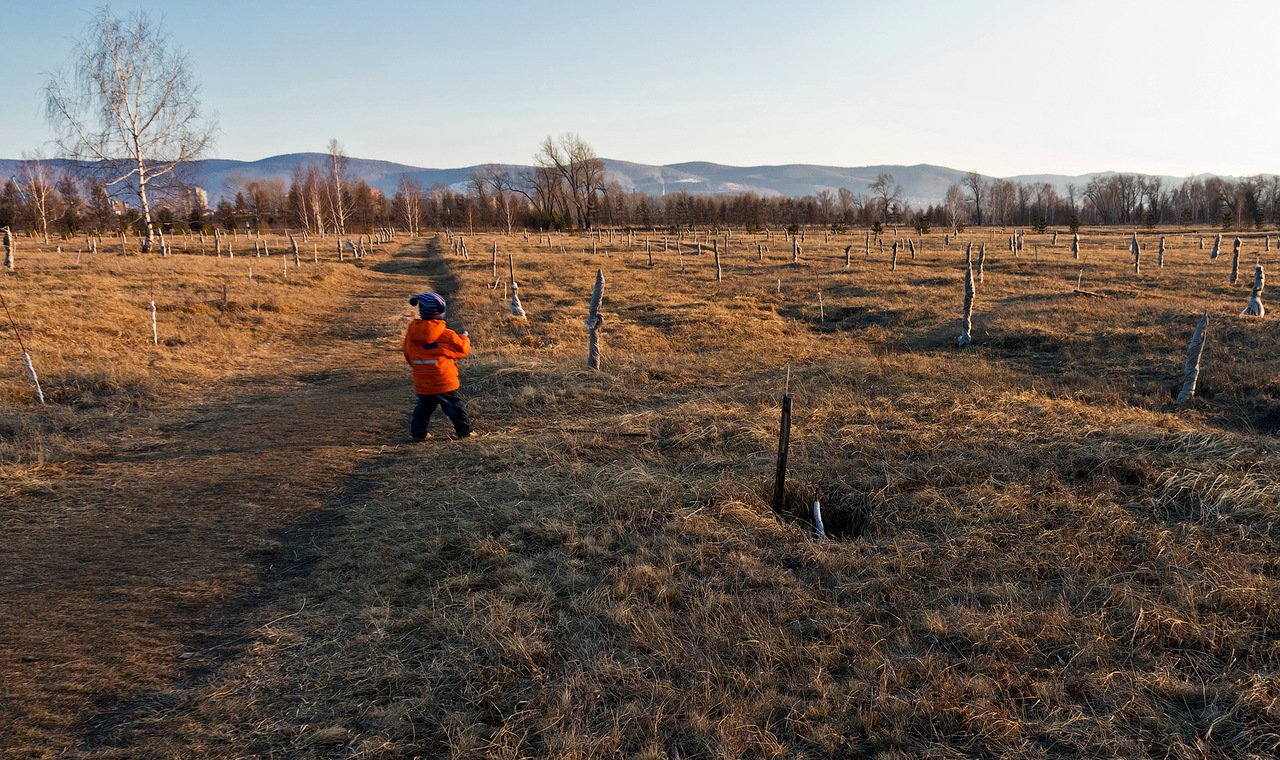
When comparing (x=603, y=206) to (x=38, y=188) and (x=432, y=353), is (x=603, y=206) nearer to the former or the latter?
(x=38, y=188)

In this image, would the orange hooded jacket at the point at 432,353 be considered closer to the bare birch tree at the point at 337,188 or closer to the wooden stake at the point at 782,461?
the wooden stake at the point at 782,461

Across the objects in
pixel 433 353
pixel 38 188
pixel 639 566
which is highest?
pixel 38 188

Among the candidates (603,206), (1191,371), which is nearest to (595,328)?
(1191,371)

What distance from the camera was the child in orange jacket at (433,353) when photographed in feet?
25.4

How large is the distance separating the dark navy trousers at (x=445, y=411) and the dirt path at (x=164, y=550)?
1.00ft

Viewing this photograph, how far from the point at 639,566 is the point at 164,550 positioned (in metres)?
3.79

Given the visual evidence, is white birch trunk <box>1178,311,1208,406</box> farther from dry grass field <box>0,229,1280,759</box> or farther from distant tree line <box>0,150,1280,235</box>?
distant tree line <box>0,150,1280,235</box>

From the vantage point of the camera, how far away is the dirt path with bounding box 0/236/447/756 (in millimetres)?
3613

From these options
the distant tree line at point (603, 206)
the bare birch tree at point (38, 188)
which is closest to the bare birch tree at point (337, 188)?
the distant tree line at point (603, 206)

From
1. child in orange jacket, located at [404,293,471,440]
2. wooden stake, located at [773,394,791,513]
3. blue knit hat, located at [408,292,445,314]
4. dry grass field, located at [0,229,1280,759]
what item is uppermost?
blue knit hat, located at [408,292,445,314]

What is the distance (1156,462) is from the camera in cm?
623

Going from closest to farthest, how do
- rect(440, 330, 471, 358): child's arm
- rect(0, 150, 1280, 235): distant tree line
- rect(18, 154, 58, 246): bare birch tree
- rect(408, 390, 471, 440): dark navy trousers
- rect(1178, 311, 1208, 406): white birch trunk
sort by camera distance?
rect(440, 330, 471, 358): child's arm
rect(408, 390, 471, 440): dark navy trousers
rect(1178, 311, 1208, 406): white birch trunk
rect(18, 154, 58, 246): bare birch tree
rect(0, 150, 1280, 235): distant tree line

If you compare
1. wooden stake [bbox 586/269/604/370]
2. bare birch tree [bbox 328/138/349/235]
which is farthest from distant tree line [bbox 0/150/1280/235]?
wooden stake [bbox 586/269/604/370]

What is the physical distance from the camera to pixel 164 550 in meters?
5.27
